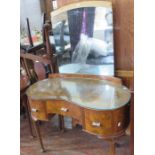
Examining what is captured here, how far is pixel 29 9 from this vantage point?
300 cm

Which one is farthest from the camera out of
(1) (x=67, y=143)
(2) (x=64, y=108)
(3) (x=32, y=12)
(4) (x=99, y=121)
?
(3) (x=32, y=12)

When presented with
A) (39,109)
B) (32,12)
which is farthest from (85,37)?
A: (32,12)

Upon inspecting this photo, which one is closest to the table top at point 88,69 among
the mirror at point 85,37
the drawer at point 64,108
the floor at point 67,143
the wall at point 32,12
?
the mirror at point 85,37

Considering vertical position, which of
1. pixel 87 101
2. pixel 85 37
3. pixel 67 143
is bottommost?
pixel 67 143

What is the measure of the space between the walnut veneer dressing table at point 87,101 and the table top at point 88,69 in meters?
0.04

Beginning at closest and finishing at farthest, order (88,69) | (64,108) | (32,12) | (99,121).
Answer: (99,121), (64,108), (88,69), (32,12)

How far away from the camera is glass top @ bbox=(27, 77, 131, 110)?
151cm

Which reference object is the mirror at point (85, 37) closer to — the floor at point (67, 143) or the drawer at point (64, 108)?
the drawer at point (64, 108)

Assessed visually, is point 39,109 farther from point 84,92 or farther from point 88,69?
point 88,69

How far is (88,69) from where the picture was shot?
1938 millimetres

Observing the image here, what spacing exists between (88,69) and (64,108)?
0.42m

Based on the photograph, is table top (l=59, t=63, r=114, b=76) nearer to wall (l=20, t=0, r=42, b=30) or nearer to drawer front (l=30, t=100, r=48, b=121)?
drawer front (l=30, t=100, r=48, b=121)
